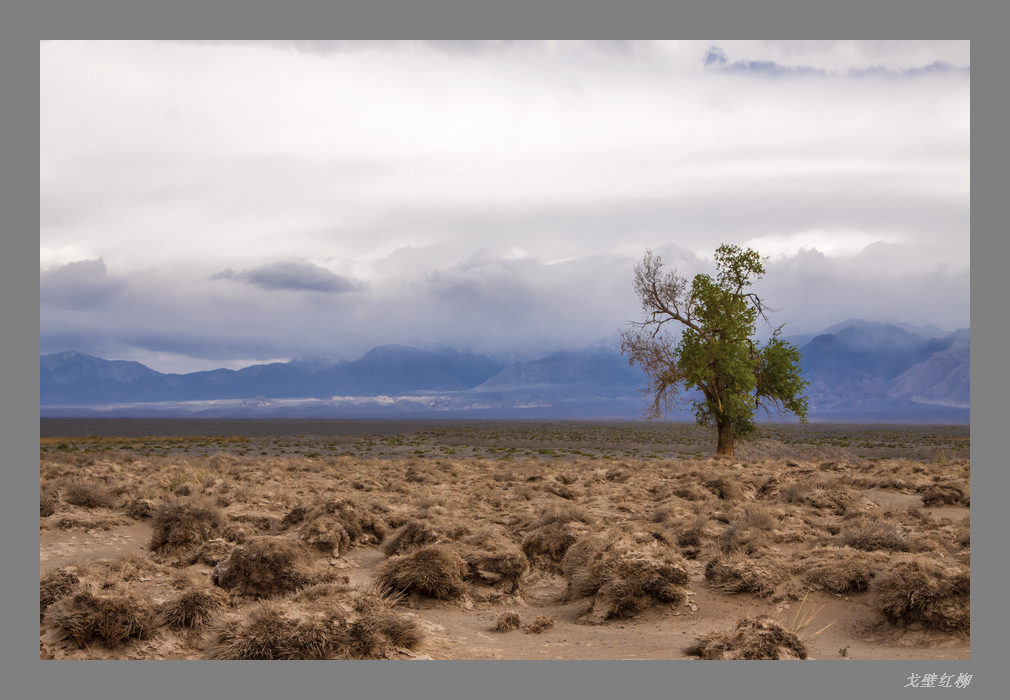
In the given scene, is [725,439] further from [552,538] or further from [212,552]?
[212,552]

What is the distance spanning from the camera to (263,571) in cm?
938

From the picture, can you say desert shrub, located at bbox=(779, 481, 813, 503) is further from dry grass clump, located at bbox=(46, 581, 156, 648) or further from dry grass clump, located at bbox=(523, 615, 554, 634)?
dry grass clump, located at bbox=(46, 581, 156, 648)

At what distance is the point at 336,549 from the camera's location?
1206 cm

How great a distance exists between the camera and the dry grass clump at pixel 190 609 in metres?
7.75

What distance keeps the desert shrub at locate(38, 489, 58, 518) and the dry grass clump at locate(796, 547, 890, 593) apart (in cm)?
1484

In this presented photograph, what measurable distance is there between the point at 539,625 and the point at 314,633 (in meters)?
3.00

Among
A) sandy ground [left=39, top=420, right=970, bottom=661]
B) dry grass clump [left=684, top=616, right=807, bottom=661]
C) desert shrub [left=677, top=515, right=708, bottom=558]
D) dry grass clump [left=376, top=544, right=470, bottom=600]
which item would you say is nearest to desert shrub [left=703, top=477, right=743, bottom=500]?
sandy ground [left=39, top=420, right=970, bottom=661]

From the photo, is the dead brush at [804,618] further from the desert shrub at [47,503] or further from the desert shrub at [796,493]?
the desert shrub at [47,503]

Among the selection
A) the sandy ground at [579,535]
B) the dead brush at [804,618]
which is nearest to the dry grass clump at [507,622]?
the sandy ground at [579,535]

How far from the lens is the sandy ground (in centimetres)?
751

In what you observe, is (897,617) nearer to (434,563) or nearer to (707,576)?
(707,576)

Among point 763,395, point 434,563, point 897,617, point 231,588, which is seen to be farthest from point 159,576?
point 763,395

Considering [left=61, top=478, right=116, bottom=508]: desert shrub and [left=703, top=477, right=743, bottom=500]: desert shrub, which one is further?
[left=703, top=477, right=743, bottom=500]: desert shrub

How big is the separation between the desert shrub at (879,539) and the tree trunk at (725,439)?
1918 cm
